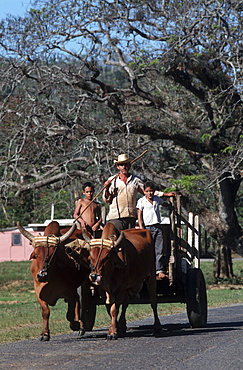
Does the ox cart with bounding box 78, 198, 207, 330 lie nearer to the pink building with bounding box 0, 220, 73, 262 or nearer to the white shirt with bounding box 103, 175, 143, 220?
the white shirt with bounding box 103, 175, 143, 220

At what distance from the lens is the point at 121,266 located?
33.4 feet

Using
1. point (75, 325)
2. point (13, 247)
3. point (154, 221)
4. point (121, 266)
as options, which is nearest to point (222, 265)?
point (154, 221)

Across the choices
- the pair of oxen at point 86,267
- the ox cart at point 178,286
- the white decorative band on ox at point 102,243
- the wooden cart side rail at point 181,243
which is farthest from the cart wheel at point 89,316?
the white decorative band on ox at point 102,243

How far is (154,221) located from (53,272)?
233 centimetres

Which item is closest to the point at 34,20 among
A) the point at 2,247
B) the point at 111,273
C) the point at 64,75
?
the point at 64,75

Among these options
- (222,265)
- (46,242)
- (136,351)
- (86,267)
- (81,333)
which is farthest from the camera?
(222,265)

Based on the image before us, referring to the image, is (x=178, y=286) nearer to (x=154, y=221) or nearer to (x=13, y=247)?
(x=154, y=221)

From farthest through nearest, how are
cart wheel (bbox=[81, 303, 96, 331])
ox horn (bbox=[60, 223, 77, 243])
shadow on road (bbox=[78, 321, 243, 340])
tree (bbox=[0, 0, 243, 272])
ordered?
1. tree (bbox=[0, 0, 243, 272])
2. cart wheel (bbox=[81, 303, 96, 331])
3. shadow on road (bbox=[78, 321, 243, 340])
4. ox horn (bbox=[60, 223, 77, 243])

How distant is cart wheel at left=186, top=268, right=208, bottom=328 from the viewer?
1168 cm

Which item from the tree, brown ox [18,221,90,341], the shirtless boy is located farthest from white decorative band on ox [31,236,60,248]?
the tree

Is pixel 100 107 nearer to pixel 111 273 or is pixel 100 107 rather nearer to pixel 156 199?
pixel 156 199

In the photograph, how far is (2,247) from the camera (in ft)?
177

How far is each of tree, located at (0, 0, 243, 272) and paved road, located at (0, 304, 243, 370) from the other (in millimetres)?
11213

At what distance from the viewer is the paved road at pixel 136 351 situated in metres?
7.74
